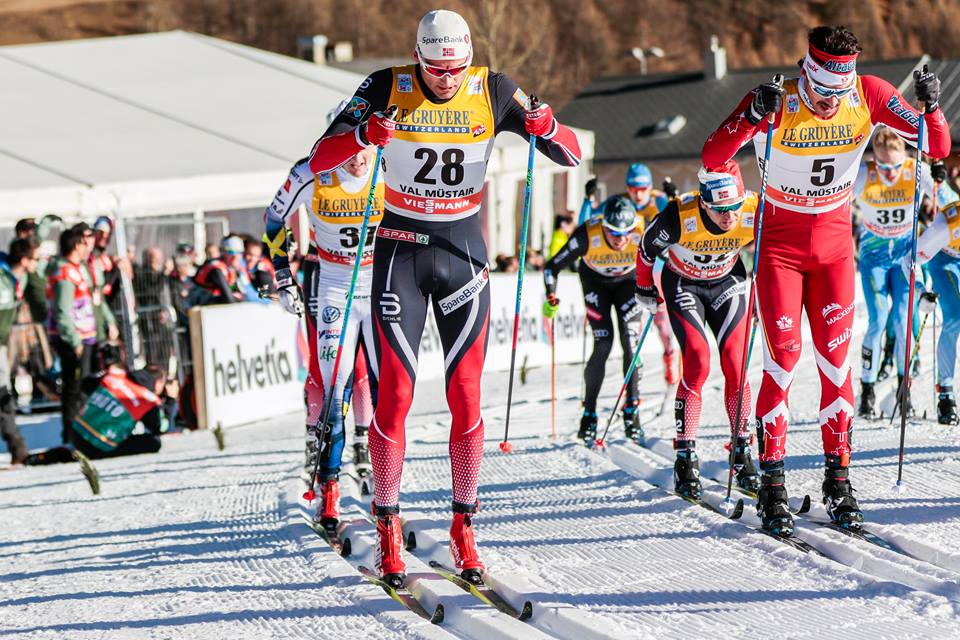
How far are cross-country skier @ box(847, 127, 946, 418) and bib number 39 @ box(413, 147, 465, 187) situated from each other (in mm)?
5611

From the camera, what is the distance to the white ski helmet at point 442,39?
17.8 feet

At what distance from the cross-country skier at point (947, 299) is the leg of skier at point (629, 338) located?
6.76ft

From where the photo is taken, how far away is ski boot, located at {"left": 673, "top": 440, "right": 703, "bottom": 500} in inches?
293

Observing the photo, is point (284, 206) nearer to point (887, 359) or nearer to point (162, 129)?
point (887, 359)

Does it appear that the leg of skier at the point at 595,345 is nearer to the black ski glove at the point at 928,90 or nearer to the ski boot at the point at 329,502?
the ski boot at the point at 329,502

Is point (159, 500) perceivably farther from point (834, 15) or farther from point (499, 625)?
point (834, 15)

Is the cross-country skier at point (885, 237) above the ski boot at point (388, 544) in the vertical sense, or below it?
above

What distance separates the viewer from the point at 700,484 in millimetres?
7523

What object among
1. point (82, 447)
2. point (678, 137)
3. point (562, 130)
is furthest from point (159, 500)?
point (678, 137)

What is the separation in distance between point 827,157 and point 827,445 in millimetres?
1415

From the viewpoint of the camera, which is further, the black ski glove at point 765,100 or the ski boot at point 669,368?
the ski boot at point 669,368

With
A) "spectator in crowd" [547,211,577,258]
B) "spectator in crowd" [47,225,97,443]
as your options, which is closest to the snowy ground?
"spectator in crowd" [47,225,97,443]

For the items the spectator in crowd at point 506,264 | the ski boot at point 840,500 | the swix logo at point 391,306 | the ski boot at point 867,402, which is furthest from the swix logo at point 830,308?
the spectator in crowd at point 506,264

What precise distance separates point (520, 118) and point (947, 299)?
5.24 metres
